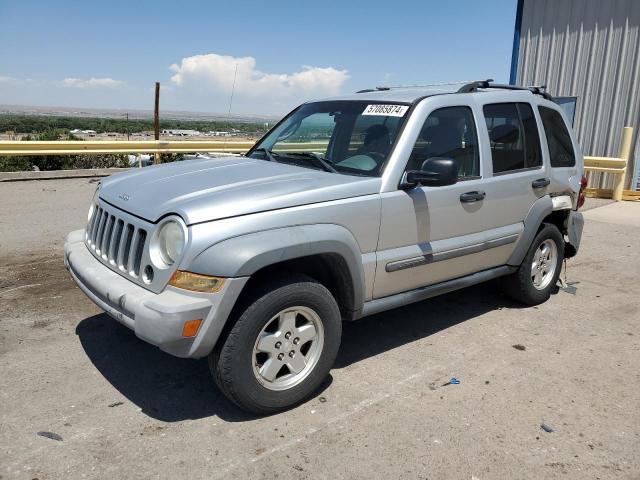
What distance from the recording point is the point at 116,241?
3.27 metres

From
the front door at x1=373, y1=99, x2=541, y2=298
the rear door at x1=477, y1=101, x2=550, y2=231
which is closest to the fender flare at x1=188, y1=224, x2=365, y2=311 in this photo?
the front door at x1=373, y1=99, x2=541, y2=298

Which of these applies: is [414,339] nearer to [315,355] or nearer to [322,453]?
[315,355]

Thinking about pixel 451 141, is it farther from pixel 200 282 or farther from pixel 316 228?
pixel 200 282

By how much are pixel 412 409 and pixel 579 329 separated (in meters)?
2.08

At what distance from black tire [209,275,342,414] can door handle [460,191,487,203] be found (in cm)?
132

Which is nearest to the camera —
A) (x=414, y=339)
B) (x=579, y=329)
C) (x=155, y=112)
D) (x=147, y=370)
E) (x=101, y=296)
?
(x=101, y=296)

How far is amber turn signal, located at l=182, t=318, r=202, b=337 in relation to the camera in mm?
2713

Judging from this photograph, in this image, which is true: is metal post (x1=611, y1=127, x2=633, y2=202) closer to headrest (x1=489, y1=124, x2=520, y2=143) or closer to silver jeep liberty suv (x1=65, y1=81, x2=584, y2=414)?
silver jeep liberty suv (x1=65, y1=81, x2=584, y2=414)

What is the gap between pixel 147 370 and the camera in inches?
143

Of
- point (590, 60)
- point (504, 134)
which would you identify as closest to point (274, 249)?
point (504, 134)

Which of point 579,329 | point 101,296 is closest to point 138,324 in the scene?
point 101,296

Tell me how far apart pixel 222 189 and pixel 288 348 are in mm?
981

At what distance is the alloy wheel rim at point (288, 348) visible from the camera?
10.1 feet

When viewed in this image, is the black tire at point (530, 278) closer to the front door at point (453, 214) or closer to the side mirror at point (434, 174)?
the front door at point (453, 214)
